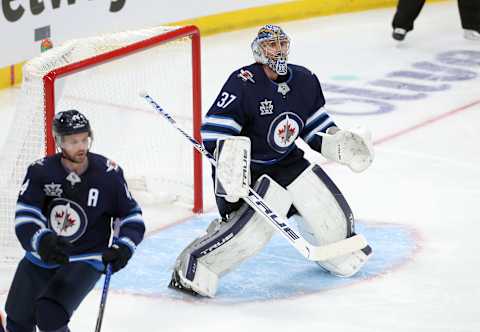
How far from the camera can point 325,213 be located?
4.63 m

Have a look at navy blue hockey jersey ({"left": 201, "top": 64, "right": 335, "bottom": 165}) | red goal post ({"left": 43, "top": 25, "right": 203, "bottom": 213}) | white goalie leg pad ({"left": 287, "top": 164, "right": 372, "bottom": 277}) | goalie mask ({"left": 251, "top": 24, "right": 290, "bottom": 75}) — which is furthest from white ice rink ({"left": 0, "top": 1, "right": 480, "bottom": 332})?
goalie mask ({"left": 251, "top": 24, "right": 290, "bottom": 75})

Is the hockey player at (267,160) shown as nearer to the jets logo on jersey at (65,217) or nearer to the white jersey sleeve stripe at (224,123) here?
the white jersey sleeve stripe at (224,123)

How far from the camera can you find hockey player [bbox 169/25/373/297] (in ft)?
14.6

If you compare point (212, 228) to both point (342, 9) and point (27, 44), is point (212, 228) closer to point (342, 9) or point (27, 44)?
point (27, 44)

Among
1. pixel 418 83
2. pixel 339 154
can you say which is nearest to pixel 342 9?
pixel 418 83

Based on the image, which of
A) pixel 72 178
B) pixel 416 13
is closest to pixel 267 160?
pixel 72 178

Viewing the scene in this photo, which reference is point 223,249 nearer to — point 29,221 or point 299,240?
point 299,240

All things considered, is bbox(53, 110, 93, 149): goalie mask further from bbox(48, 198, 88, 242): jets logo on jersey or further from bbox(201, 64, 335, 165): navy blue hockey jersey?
bbox(201, 64, 335, 165): navy blue hockey jersey

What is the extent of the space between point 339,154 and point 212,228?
547mm

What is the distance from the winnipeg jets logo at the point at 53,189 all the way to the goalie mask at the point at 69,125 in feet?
0.39

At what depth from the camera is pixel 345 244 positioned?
181 inches

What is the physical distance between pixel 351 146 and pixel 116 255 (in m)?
1.42

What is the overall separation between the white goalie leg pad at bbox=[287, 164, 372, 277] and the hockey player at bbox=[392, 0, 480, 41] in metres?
3.95

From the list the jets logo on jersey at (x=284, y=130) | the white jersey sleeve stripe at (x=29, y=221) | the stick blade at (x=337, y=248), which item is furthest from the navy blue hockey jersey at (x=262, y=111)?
the white jersey sleeve stripe at (x=29, y=221)
